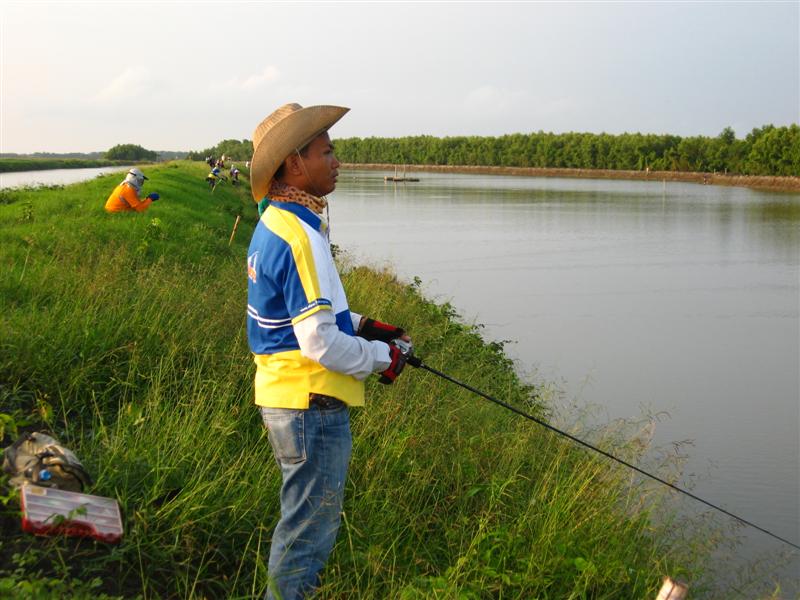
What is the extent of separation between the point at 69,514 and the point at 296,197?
132cm

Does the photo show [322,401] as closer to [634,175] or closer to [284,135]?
[284,135]

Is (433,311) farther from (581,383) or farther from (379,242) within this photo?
(379,242)

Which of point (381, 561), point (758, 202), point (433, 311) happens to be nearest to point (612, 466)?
point (381, 561)

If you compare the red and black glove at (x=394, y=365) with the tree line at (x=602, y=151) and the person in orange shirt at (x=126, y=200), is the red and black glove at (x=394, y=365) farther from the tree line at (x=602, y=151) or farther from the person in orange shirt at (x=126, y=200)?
the tree line at (x=602, y=151)

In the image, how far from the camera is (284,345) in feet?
8.93

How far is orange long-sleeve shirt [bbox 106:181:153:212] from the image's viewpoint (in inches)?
477

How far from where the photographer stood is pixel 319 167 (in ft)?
9.33

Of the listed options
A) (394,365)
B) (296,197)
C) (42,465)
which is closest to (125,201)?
(42,465)

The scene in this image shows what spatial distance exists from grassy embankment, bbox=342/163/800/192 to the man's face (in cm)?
6486

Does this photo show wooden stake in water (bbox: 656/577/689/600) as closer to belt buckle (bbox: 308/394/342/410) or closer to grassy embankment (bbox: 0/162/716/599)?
grassy embankment (bbox: 0/162/716/599)

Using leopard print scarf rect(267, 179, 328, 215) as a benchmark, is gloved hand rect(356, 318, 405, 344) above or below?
below

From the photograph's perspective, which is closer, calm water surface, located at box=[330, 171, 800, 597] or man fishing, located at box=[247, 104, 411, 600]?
man fishing, located at box=[247, 104, 411, 600]

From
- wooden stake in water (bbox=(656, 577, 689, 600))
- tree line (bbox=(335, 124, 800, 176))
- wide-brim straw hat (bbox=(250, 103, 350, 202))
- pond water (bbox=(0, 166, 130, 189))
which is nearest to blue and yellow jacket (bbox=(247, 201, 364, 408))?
wide-brim straw hat (bbox=(250, 103, 350, 202))

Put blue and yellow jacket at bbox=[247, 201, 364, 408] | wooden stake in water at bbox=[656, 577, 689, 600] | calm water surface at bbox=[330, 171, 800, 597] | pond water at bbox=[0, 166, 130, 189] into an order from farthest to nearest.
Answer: pond water at bbox=[0, 166, 130, 189] → calm water surface at bbox=[330, 171, 800, 597] → blue and yellow jacket at bbox=[247, 201, 364, 408] → wooden stake in water at bbox=[656, 577, 689, 600]
